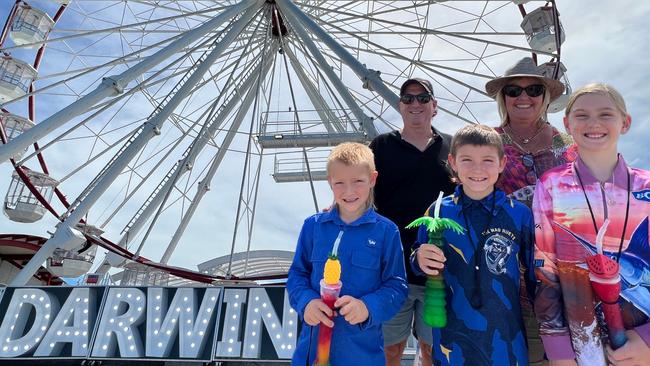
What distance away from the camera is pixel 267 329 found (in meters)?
4.57

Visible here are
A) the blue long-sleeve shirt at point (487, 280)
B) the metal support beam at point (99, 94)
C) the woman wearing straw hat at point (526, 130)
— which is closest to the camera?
the blue long-sleeve shirt at point (487, 280)

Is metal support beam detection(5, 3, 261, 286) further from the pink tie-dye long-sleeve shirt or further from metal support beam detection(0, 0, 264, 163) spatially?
the pink tie-dye long-sleeve shirt

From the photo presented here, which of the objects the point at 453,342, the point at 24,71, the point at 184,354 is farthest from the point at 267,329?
the point at 24,71

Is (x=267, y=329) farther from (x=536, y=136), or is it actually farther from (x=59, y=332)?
(x=536, y=136)

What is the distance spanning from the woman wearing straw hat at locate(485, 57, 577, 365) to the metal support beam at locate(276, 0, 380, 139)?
5.01 m

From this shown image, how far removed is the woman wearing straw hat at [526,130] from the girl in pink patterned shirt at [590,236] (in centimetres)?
40

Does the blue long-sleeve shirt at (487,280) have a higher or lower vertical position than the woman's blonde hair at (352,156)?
lower

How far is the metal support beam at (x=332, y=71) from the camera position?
8273 millimetres

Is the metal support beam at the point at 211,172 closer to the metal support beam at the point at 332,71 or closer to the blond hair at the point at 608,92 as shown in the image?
the metal support beam at the point at 332,71

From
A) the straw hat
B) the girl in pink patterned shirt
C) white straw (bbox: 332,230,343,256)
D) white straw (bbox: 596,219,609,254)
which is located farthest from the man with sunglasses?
white straw (bbox: 596,219,609,254)

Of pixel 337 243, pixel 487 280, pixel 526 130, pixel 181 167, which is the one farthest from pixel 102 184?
A: pixel 487 280

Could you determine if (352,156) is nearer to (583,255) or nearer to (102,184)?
(583,255)

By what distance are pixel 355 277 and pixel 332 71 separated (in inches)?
305

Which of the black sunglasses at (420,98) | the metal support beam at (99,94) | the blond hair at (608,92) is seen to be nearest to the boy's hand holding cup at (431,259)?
the blond hair at (608,92)
